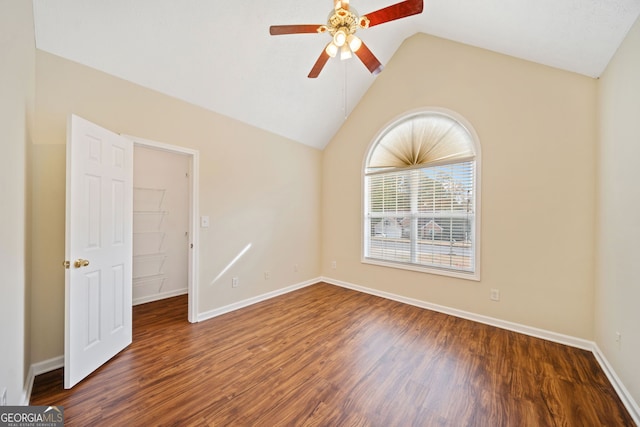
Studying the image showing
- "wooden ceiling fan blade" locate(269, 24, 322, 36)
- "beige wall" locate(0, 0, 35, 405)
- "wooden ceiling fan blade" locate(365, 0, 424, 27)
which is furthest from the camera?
"wooden ceiling fan blade" locate(269, 24, 322, 36)

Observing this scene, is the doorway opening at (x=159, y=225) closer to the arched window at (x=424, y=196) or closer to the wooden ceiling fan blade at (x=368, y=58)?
the wooden ceiling fan blade at (x=368, y=58)

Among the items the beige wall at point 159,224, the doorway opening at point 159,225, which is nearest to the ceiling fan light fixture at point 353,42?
the doorway opening at point 159,225

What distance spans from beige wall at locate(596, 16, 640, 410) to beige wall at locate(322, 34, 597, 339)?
0.15m

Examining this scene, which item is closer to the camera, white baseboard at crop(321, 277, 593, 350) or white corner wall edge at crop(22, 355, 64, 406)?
white corner wall edge at crop(22, 355, 64, 406)

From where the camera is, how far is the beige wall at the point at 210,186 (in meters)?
1.94

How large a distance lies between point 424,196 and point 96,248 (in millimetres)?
3719

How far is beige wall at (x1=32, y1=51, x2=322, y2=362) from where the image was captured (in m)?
1.94

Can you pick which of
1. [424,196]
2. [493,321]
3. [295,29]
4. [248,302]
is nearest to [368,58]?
[295,29]

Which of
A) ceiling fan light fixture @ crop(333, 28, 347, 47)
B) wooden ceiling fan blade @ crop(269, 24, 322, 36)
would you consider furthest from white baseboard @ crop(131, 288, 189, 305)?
ceiling fan light fixture @ crop(333, 28, 347, 47)

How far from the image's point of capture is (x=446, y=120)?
3180 mm

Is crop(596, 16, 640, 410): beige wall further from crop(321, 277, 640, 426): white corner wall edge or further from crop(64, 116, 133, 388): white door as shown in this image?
crop(64, 116, 133, 388): white door

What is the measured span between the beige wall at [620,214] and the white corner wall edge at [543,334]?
66mm

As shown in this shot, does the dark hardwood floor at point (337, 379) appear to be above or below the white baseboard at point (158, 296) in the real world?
above

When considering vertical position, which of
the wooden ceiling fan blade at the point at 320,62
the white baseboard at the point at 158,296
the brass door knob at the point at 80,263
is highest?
the wooden ceiling fan blade at the point at 320,62
